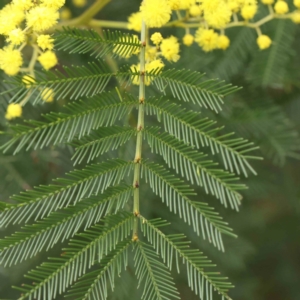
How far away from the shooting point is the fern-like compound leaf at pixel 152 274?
0.57 m

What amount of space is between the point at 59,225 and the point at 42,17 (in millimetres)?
272

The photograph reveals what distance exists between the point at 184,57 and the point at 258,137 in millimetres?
260

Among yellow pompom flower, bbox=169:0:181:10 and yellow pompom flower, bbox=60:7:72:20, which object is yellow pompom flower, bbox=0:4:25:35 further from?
yellow pompom flower, bbox=60:7:72:20

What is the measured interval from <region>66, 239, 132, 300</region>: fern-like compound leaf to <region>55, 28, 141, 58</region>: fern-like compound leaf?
26 centimetres

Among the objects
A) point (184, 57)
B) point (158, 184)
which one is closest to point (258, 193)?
point (184, 57)

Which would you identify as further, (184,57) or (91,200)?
(184,57)

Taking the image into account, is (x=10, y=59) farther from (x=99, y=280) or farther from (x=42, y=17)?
(x=99, y=280)

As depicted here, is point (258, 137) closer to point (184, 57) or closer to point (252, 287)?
point (184, 57)

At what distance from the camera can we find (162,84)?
596 mm

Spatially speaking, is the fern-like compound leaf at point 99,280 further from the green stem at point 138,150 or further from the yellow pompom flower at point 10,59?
the yellow pompom flower at point 10,59

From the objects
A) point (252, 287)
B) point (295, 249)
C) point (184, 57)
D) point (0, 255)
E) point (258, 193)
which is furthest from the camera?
point (295, 249)

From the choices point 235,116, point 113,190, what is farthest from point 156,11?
point 235,116

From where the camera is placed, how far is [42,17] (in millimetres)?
596

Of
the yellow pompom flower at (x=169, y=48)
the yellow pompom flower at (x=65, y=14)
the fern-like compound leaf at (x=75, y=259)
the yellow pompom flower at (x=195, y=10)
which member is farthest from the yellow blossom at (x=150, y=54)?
the yellow pompom flower at (x=65, y=14)
